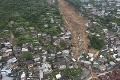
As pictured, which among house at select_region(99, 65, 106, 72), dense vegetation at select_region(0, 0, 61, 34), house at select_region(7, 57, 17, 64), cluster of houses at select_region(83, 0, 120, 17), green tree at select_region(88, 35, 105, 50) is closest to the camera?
house at select_region(7, 57, 17, 64)

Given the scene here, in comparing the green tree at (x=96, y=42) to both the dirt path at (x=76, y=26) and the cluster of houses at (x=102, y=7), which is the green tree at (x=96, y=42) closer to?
the dirt path at (x=76, y=26)

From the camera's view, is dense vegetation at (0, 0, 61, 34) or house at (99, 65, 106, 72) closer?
house at (99, 65, 106, 72)

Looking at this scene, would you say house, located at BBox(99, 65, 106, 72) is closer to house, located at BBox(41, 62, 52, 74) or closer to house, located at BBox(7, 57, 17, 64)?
house, located at BBox(41, 62, 52, 74)

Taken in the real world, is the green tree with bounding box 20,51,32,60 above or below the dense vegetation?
below

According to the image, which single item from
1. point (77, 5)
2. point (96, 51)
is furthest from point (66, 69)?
point (77, 5)

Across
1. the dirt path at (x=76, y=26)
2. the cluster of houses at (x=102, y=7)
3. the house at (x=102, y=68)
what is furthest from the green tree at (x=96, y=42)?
the cluster of houses at (x=102, y=7)

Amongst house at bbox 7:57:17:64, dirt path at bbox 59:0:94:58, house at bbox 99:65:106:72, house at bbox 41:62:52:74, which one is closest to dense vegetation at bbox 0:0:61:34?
dirt path at bbox 59:0:94:58

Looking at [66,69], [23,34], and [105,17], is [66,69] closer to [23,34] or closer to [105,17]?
[23,34]

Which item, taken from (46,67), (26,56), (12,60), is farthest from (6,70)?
(46,67)
